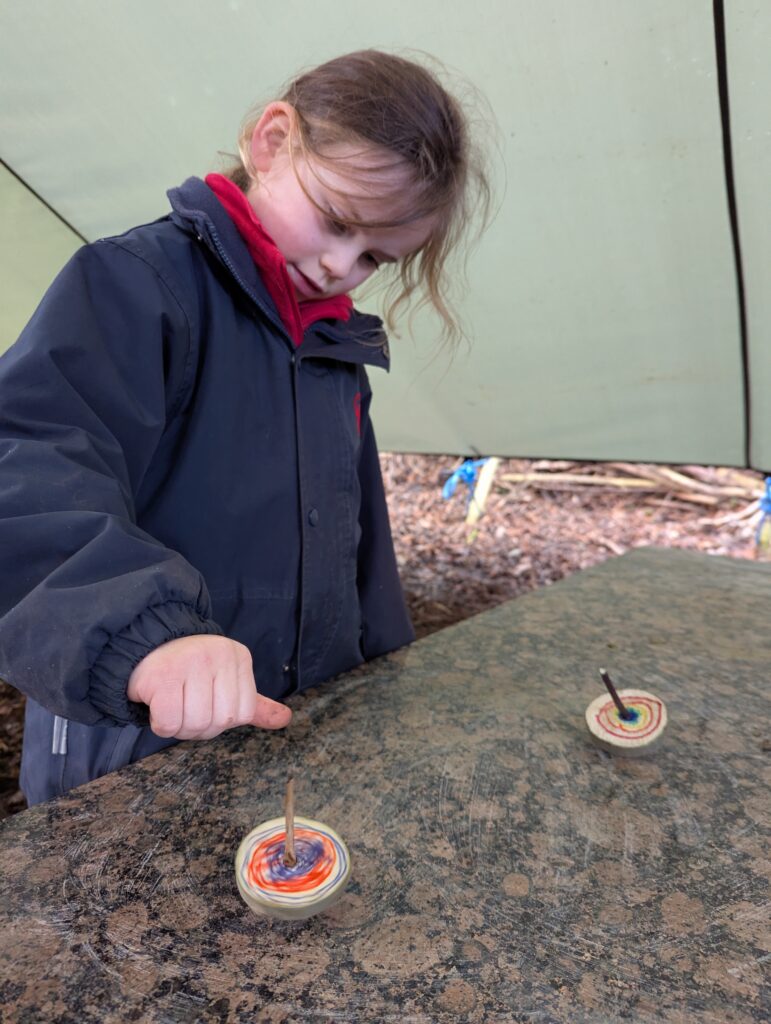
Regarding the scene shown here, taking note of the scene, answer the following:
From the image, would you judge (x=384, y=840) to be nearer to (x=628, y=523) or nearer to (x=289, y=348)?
(x=289, y=348)

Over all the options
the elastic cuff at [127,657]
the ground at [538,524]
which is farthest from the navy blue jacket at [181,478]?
the ground at [538,524]

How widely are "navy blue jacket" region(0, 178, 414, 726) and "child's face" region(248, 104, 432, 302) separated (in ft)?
0.25

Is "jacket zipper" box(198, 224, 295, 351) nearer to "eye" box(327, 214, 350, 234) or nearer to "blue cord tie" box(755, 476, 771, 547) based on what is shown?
"eye" box(327, 214, 350, 234)

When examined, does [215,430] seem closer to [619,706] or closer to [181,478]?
[181,478]

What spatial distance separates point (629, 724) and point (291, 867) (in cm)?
57

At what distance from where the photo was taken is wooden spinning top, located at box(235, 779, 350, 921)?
2.50 feet

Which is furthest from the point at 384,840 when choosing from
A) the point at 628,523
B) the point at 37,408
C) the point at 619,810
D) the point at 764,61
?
the point at 628,523

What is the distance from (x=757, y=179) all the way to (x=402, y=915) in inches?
67.5

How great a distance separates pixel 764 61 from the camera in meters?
1.46

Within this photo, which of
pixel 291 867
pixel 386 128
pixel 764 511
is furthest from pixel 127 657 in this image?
pixel 764 511

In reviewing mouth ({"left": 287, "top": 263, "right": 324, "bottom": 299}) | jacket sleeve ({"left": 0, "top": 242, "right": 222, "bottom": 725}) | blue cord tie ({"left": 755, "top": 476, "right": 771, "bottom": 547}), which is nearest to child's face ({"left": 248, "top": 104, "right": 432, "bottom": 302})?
mouth ({"left": 287, "top": 263, "right": 324, "bottom": 299})

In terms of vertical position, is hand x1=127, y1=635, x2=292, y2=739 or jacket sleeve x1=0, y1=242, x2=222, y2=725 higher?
jacket sleeve x1=0, y1=242, x2=222, y2=725

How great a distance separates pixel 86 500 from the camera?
0.80 meters

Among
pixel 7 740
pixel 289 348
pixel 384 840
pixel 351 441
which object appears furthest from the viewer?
pixel 7 740
